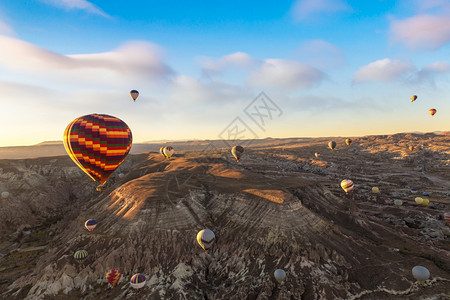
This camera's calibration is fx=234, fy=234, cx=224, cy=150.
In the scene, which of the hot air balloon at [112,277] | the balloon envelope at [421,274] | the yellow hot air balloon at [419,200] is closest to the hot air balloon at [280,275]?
the balloon envelope at [421,274]

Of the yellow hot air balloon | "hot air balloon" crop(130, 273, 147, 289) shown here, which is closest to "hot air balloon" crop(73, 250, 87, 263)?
"hot air balloon" crop(130, 273, 147, 289)

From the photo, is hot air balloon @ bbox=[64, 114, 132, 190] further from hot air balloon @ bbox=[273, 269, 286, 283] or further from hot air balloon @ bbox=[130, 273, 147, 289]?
hot air balloon @ bbox=[273, 269, 286, 283]

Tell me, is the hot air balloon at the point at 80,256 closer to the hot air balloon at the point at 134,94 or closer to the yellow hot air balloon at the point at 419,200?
the hot air balloon at the point at 134,94

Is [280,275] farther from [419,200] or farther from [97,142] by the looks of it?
[419,200]

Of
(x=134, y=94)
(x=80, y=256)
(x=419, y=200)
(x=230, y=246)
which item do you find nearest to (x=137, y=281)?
(x=80, y=256)

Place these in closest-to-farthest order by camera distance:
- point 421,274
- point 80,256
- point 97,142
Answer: point 421,274 < point 97,142 < point 80,256

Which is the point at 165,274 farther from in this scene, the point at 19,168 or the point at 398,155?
the point at 398,155

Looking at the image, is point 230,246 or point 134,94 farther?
point 134,94

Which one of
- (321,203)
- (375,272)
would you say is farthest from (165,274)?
(321,203)
